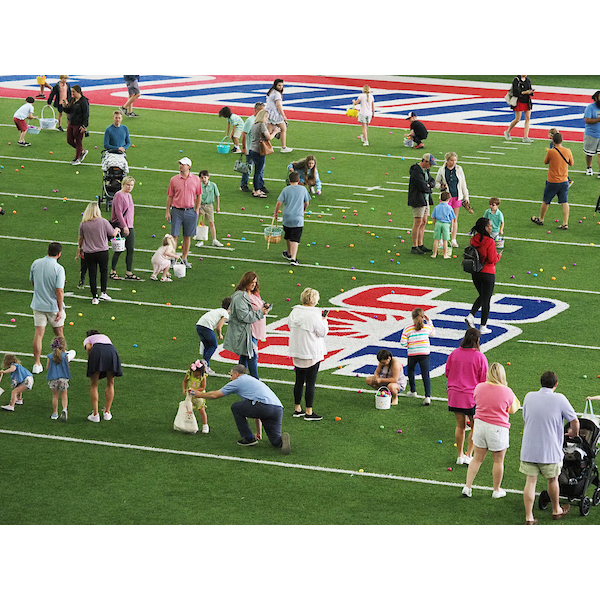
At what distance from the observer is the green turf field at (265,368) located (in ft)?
38.2

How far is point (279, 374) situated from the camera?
15.5 metres

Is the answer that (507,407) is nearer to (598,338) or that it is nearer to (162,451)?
(162,451)

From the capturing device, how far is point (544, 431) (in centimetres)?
1073

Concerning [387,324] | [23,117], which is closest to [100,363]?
[387,324]

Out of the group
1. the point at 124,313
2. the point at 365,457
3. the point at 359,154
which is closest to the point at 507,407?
the point at 365,457

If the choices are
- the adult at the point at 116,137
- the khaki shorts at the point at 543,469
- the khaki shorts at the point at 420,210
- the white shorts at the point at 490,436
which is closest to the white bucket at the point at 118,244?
the adult at the point at 116,137

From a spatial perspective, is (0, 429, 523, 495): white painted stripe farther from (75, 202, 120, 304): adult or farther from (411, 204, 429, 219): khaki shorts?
(411, 204, 429, 219): khaki shorts

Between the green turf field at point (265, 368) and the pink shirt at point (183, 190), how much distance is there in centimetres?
136

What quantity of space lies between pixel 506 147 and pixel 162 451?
2124 centimetres

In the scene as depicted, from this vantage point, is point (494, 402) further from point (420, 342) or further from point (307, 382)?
point (307, 382)

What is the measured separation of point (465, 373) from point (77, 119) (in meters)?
18.3

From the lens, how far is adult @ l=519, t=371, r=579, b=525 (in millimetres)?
10695

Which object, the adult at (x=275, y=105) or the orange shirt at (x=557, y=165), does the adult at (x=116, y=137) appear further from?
the orange shirt at (x=557, y=165)

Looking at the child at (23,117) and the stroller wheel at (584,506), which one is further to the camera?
the child at (23,117)
